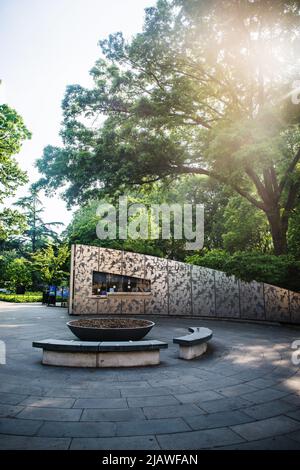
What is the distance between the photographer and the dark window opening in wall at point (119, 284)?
15898 millimetres

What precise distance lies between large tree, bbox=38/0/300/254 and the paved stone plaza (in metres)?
8.97

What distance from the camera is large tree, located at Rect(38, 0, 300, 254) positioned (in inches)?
484

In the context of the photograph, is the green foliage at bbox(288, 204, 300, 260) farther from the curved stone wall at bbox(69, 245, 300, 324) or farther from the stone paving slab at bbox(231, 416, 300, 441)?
the stone paving slab at bbox(231, 416, 300, 441)

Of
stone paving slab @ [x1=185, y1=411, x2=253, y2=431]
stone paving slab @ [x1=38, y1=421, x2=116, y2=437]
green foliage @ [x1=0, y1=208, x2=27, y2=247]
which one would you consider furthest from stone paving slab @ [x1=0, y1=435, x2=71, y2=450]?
green foliage @ [x1=0, y1=208, x2=27, y2=247]

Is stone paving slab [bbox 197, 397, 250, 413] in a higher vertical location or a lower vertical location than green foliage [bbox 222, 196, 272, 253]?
lower

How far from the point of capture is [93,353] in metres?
5.86

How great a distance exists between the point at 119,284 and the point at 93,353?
34.0 feet

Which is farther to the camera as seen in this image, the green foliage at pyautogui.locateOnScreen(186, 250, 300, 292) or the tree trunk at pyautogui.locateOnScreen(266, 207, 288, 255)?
the tree trunk at pyautogui.locateOnScreen(266, 207, 288, 255)

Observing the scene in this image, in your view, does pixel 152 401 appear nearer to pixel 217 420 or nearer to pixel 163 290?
pixel 217 420

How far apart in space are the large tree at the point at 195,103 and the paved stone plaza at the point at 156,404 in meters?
8.97

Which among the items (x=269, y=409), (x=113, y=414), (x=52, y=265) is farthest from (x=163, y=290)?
(x=52, y=265)

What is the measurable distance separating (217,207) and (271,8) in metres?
22.7

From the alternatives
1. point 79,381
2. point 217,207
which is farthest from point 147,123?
point 217,207

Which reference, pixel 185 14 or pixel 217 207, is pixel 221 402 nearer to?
pixel 185 14
